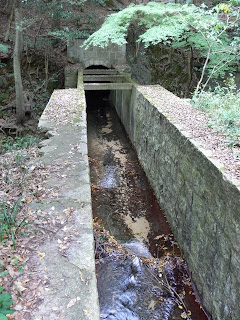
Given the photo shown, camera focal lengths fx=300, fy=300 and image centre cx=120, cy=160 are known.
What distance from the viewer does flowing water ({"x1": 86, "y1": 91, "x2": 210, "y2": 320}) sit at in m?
4.39

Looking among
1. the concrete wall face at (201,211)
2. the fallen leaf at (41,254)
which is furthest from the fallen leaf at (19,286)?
the concrete wall face at (201,211)

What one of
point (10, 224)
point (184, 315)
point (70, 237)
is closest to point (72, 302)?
point (70, 237)

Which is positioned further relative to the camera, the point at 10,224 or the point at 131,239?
the point at 131,239

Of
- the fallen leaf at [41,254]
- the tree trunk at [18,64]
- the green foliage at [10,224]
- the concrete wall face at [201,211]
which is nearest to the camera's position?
the fallen leaf at [41,254]

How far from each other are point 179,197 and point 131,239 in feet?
4.52

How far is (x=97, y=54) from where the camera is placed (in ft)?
48.9

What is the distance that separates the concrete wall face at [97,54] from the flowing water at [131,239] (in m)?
5.24

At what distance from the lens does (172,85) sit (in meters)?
16.3

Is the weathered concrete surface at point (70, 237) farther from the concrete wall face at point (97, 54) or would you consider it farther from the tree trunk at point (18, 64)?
the concrete wall face at point (97, 54)

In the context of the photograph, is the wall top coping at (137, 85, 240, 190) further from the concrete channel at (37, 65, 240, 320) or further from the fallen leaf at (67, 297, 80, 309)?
the fallen leaf at (67, 297, 80, 309)

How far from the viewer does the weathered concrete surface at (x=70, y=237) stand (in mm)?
2315

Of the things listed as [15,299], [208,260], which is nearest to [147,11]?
[208,260]

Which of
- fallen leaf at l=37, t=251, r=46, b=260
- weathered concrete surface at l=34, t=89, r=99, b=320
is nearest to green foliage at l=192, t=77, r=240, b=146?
weathered concrete surface at l=34, t=89, r=99, b=320

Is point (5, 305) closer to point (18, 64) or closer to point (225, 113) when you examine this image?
point (225, 113)
